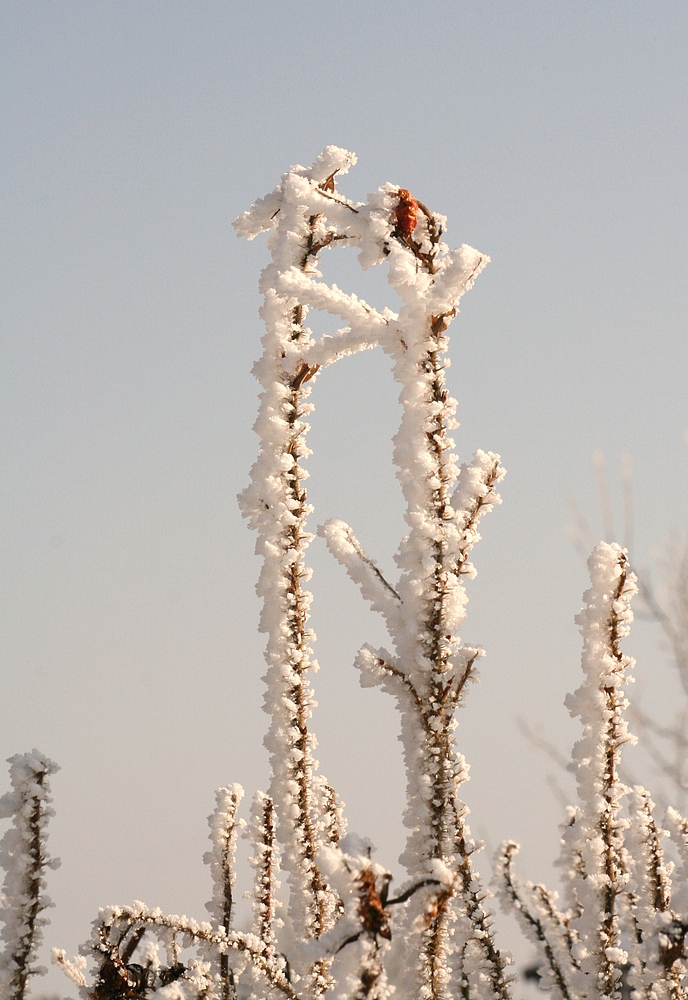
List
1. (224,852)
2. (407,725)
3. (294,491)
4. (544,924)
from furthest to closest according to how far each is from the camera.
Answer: (224,852), (544,924), (294,491), (407,725)

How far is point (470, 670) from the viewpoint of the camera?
2.09 m

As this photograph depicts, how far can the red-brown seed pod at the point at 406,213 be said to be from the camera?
7.69 feet

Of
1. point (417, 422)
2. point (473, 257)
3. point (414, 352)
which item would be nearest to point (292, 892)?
point (417, 422)

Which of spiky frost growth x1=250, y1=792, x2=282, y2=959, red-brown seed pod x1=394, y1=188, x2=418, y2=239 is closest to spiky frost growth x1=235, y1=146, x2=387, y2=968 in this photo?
red-brown seed pod x1=394, y1=188, x2=418, y2=239

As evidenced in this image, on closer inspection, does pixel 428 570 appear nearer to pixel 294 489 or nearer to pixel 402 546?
pixel 402 546

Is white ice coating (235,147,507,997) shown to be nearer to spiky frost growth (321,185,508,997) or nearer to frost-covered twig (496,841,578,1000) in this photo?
spiky frost growth (321,185,508,997)

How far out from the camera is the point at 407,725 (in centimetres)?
210

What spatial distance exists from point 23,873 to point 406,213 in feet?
6.59

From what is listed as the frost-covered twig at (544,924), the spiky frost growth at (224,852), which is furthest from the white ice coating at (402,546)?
the spiky frost growth at (224,852)

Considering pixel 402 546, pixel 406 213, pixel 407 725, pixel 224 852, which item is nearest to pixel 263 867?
pixel 224 852

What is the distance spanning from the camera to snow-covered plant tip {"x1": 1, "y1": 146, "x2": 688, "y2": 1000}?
2.06 m

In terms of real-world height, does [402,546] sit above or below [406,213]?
below

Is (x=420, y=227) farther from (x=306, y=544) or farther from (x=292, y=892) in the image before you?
(x=292, y=892)

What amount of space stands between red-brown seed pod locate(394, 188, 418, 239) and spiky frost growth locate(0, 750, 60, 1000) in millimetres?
1730
